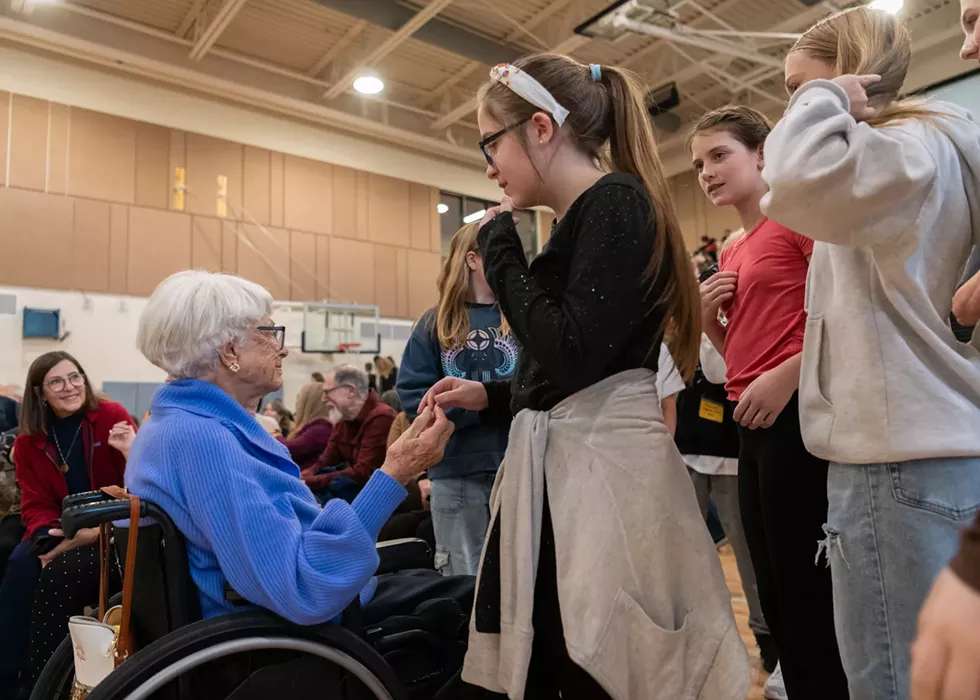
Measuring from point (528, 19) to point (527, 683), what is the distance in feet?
23.5

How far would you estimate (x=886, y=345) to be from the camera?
0.92m

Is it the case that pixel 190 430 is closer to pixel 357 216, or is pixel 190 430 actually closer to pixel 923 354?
pixel 923 354

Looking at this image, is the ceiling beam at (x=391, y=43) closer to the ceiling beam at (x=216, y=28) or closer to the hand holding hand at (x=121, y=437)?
the ceiling beam at (x=216, y=28)

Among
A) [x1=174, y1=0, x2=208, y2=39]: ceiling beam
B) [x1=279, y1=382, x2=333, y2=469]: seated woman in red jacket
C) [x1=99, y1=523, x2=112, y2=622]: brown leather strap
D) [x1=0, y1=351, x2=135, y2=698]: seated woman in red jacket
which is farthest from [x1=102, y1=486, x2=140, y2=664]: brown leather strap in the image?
[x1=174, y1=0, x2=208, y2=39]: ceiling beam

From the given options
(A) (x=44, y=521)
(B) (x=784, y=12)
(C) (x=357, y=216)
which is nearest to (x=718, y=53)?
(B) (x=784, y=12)

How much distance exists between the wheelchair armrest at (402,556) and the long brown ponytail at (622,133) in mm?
900

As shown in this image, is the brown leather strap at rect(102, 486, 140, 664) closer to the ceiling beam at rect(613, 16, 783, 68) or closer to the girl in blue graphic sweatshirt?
the girl in blue graphic sweatshirt

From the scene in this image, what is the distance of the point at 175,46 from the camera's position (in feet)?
24.0

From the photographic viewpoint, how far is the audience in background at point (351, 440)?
3.63 metres

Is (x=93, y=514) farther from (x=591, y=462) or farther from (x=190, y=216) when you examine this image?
(x=190, y=216)

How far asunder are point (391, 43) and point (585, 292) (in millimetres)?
6759

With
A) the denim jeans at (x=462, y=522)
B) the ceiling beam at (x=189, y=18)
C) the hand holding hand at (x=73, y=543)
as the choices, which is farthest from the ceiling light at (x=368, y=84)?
the denim jeans at (x=462, y=522)

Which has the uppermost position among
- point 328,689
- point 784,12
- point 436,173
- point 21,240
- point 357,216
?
point 784,12

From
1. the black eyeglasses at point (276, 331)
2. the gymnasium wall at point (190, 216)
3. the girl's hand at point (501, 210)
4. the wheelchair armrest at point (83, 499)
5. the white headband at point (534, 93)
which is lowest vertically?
the wheelchair armrest at point (83, 499)
